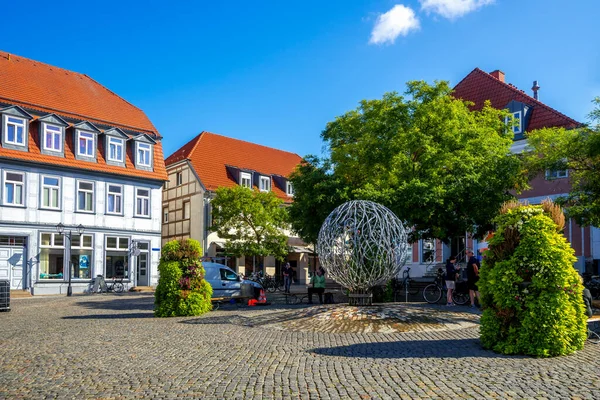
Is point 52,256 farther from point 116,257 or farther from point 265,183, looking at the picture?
point 265,183

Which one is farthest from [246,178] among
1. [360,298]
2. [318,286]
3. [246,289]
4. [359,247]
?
[359,247]

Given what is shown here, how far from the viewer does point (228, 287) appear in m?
22.2

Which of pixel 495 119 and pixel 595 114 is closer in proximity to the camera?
pixel 595 114

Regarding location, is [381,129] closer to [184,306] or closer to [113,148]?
[184,306]

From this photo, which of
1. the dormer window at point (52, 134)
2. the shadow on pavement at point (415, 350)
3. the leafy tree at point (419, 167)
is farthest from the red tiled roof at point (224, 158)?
the shadow on pavement at point (415, 350)

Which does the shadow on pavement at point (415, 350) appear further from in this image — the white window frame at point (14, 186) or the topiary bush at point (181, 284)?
the white window frame at point (14, 186)

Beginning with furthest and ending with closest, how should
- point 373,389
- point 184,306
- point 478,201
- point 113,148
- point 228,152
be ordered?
1. point 228,152
2. point 113,148
3. point 478,201
4. point 184,306
5. point 373,389

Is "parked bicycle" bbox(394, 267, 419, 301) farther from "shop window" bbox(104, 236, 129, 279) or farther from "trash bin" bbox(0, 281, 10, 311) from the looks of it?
"shop window" bbox(104, 236, 129, 279)

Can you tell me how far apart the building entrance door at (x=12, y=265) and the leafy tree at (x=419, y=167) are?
549 inches

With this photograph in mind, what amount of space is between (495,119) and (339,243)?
12.2 m

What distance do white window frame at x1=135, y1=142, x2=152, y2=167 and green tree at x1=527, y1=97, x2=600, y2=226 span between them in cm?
2190

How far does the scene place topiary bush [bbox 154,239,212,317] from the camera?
17078 millimetres

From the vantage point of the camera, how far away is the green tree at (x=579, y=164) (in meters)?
18.9

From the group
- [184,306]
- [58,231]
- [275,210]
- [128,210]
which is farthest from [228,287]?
[275,210]
